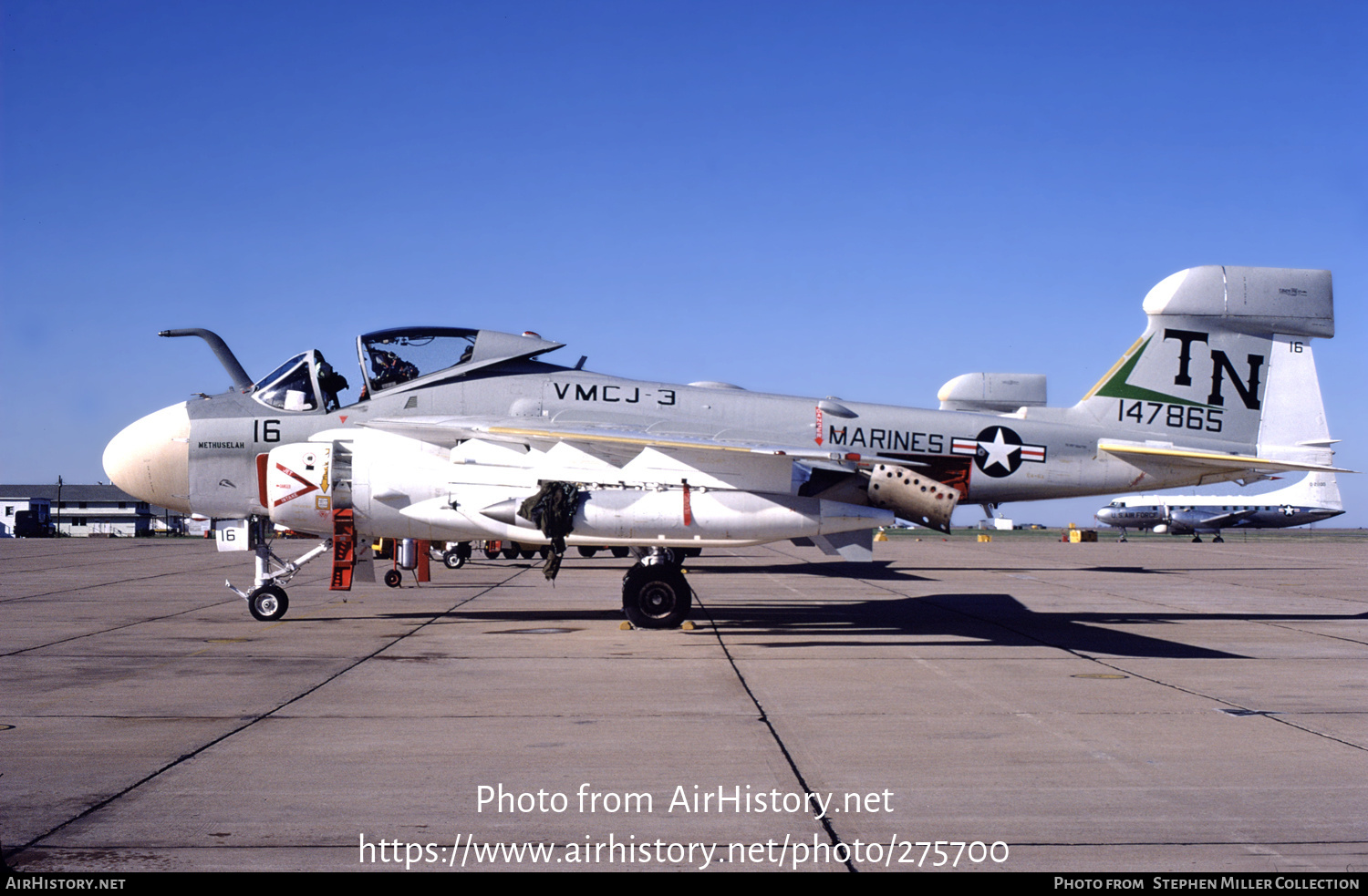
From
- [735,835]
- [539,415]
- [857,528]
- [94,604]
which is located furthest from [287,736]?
[94,604]

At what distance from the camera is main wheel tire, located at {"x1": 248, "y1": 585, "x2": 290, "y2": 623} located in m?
12.8

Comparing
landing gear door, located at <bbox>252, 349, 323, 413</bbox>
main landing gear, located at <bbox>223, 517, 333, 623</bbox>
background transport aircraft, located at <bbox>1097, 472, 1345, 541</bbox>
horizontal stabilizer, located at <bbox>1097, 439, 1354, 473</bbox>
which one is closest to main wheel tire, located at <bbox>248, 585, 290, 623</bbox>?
main landing gear, located at <bbox>223, 517, 333, 623</bbox>

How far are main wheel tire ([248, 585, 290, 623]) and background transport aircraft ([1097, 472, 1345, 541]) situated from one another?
64447 millimetres

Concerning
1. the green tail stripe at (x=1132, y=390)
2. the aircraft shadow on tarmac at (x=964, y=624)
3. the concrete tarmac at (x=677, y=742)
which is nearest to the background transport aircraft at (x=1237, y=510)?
the aircraft shadow on tarmac at (x=964, y=624)

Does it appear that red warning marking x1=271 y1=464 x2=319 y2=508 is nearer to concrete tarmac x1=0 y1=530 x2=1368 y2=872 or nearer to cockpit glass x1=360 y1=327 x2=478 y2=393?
cockpit glass x1=360 y1=327 x2=478 y2=393

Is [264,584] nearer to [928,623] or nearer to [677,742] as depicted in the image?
[677,742]

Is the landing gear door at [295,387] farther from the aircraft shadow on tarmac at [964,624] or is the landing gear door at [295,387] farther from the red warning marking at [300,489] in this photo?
the aircraft shadow on tarmac at [964,624]

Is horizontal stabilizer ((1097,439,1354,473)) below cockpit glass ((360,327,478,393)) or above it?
below

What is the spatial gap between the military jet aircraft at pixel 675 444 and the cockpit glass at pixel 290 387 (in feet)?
0.09

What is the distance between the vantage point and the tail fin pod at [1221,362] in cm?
1361

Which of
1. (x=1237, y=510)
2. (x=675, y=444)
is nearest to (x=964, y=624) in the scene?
(x=675, y=444)

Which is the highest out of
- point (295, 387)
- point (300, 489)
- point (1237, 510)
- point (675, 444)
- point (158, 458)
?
point (295, 387)

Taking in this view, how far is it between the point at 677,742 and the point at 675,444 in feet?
17.2

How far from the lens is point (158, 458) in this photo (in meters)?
12.4
